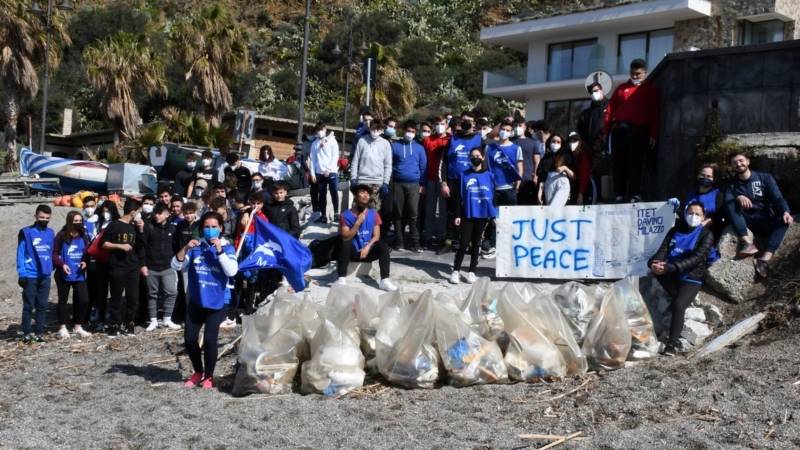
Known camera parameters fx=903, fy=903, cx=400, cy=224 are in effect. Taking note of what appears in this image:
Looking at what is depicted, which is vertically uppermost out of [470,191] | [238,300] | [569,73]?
[569,73]

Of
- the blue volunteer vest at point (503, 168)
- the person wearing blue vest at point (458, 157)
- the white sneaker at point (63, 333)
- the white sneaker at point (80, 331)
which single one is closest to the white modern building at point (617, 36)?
the person wearing blue vest at point (458, 157)

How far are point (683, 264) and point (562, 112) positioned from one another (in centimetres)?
2795

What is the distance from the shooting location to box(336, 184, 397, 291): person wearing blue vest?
9.81 m

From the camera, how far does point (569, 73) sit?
3406 cm

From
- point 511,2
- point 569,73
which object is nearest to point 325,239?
point 569,73

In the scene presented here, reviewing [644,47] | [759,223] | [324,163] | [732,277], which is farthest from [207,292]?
[644,47]

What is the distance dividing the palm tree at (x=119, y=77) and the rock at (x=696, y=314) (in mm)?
27540

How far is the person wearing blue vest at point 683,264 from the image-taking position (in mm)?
7777

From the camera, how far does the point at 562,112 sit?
35.1 metres

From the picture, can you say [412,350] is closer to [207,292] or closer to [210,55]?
[207,292]

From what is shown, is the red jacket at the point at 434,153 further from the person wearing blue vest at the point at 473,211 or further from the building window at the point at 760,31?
the building window at the point at 760,31

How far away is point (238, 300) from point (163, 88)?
2664 centimetres

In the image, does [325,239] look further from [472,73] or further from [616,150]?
[472,73]

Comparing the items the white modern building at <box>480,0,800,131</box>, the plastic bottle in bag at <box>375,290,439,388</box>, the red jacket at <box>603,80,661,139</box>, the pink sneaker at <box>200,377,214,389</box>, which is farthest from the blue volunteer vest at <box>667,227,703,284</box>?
the white modern building at <box>480,0,800,131</box>
